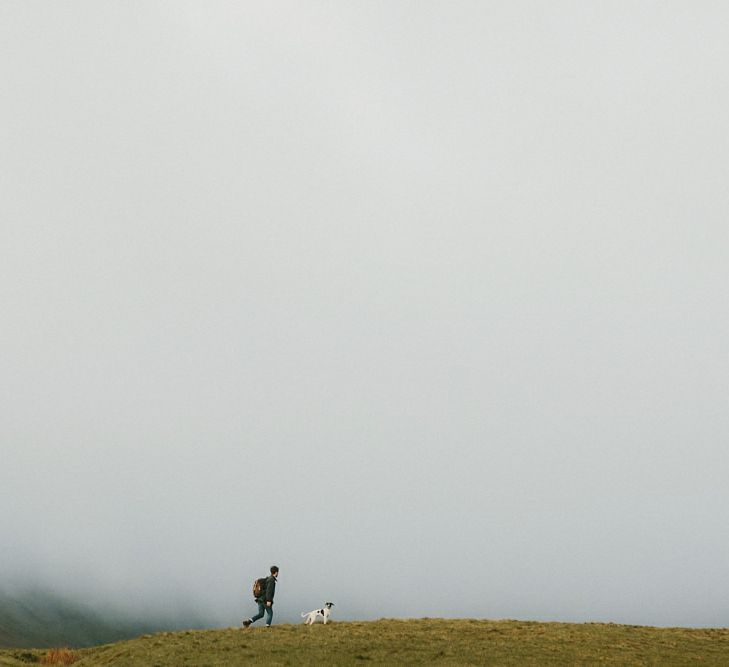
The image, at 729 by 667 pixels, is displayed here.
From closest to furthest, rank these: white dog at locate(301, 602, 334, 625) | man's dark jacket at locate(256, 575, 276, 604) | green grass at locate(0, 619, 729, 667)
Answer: green grass at locate(0, 619, 729, 667)
man's dark jacket at locate(256, 575, 276, 604)
white dog at locate(301, 602, 334, 625)

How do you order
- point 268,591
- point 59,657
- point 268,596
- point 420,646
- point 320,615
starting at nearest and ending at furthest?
point 420,646 → point 268,596 → point 268,591 → point 59,657 → point 320,615

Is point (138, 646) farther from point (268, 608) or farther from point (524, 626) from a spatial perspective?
point (524, 626)

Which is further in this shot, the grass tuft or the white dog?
the white dog

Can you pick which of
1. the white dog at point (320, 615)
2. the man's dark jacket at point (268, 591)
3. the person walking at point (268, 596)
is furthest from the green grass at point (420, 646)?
the man's dark jacket at point (268, 591)

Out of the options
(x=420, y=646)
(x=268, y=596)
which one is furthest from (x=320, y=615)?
(x=420, y=646)

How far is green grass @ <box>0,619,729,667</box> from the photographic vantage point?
28453mm

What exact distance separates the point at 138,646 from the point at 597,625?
25546 mm

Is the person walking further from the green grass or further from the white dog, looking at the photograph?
the white dog

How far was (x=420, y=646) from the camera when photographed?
30.9m

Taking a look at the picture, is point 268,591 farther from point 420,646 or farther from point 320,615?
point 420,646

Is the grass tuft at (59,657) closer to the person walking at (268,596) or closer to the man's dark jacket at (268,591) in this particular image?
the person walking at (268,596)

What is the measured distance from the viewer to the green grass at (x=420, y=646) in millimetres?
28453

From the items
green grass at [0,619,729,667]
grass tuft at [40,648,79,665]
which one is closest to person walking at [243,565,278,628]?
green grass at [0,619,729,667]

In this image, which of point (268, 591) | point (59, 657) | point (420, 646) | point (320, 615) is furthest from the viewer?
point (320, 615)
